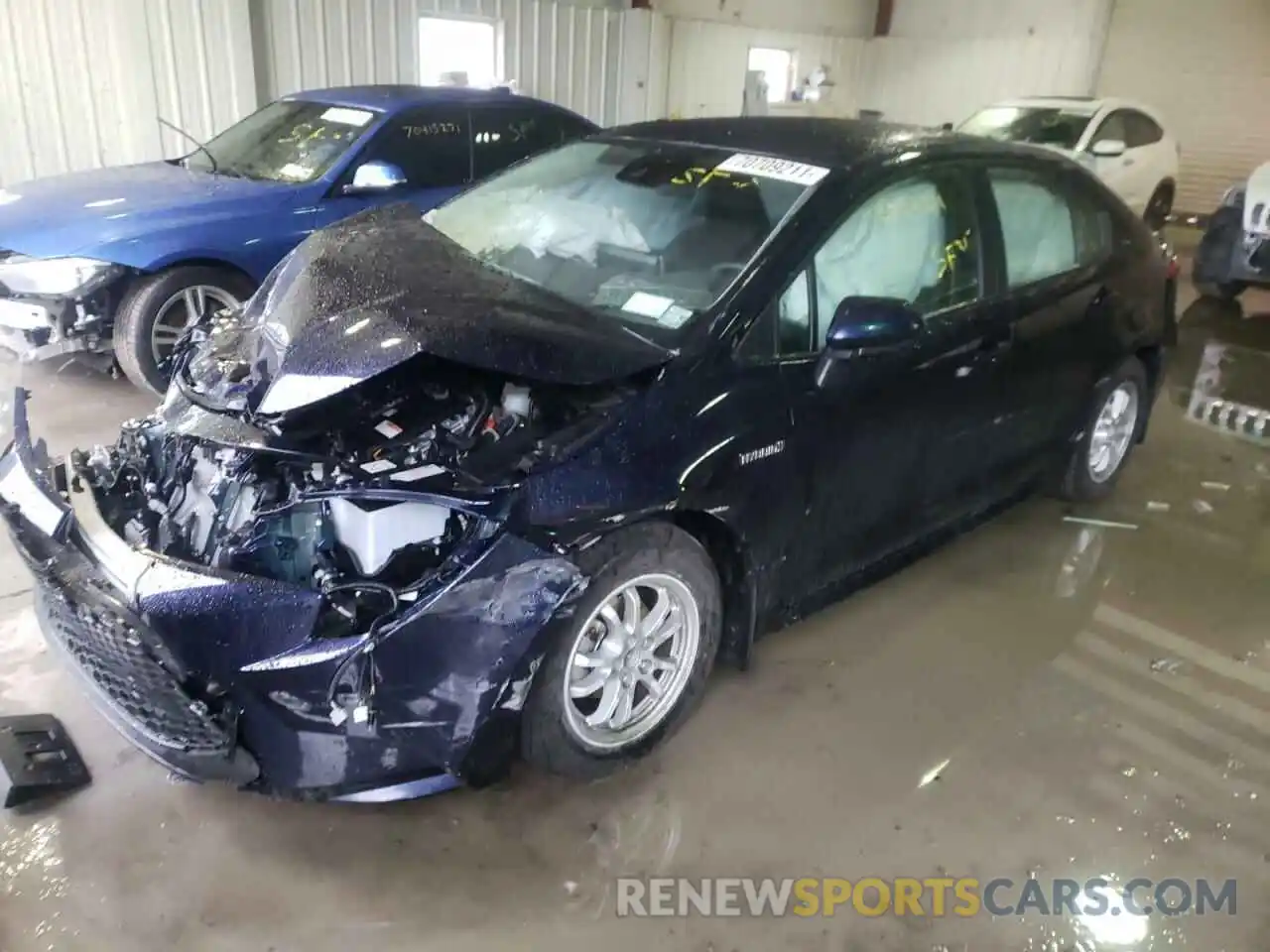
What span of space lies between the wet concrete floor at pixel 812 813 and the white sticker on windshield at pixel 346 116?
10.1 feet

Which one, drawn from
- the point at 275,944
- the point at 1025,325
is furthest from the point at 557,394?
the point at 1025,325

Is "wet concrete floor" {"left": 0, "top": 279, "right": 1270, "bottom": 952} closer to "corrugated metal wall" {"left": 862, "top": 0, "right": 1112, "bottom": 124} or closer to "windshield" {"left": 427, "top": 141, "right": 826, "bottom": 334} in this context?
"windshield" {"left": 427, "top": 141, "right": 826, "bottom": 334}

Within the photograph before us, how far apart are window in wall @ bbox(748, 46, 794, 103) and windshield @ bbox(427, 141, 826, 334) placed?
10408mm

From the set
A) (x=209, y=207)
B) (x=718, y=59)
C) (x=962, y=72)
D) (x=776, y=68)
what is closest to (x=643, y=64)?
(x=718, y=59)

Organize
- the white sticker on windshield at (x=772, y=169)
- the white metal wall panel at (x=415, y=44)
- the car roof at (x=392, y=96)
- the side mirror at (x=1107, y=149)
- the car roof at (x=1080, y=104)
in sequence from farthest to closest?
the car roof at (x=1080, y=104), the side mirror at (x=1107, y=149), the white metal wall panel at (x=415, y=44), the car roof at (x=392, y=96), the white sticker on windshield at (x=772, y=169)

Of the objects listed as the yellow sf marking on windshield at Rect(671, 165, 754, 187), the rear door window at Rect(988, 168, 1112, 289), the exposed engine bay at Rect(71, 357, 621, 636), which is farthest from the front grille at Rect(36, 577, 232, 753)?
the rear door window at Rect(988, 168, 1112, 289)

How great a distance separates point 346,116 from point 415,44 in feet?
12.0

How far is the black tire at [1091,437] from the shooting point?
392 cm

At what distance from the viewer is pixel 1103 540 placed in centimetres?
401

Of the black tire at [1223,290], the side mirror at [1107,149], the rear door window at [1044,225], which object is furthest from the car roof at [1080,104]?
the rear door window at [1044,225]

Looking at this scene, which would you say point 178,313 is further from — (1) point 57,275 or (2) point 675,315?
(2) point 675,315

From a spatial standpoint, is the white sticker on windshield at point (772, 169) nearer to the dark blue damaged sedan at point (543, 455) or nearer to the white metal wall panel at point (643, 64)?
the dark blue damaged sedan at point (543, 455)

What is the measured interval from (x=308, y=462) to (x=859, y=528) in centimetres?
157

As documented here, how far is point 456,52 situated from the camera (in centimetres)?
932
